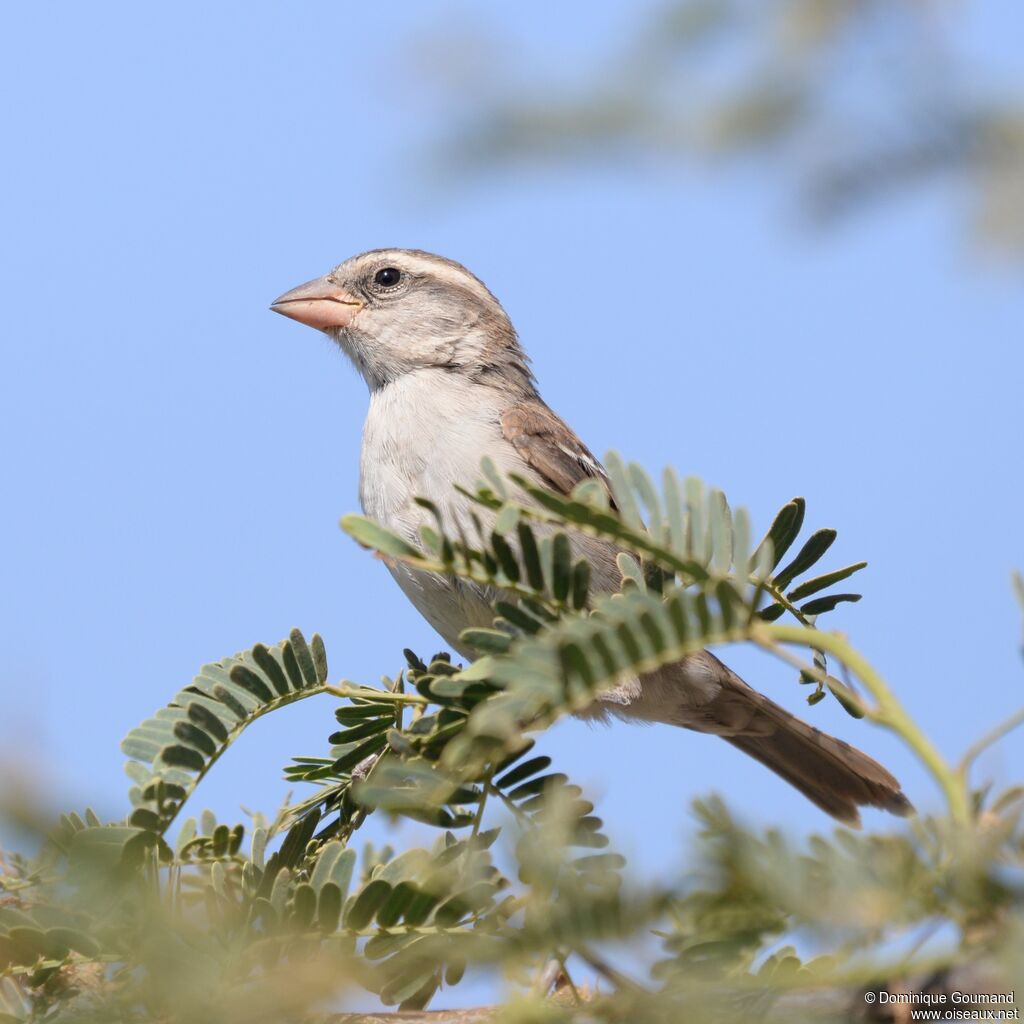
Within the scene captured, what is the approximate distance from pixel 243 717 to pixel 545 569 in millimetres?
693

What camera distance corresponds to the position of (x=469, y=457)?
4.67m

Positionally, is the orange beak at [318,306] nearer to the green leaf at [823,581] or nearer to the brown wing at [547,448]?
the brown wing at [547,448]

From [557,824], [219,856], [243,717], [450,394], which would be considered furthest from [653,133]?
[450,394]

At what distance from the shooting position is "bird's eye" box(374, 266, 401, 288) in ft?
20.2


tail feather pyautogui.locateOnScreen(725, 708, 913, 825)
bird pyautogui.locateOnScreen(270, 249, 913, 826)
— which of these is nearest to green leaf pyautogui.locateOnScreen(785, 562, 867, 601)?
bird pyautogui.locateOnScreen(270, 249, 913, 826)

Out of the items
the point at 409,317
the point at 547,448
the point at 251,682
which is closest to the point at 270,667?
the point at 251,682

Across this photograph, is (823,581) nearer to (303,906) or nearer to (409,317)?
(303,906)

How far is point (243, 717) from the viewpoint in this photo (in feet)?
7.44

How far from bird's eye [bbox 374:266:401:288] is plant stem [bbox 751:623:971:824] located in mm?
4713

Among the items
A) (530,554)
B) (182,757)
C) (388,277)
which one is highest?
(388,277)

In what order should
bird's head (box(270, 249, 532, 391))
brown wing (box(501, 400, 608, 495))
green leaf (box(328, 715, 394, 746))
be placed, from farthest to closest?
bird's head (box(270, 249, 532, 391))
brown wing (box(501, 400, 608, 495))
green leaf (box(328, 715, 394, 746))

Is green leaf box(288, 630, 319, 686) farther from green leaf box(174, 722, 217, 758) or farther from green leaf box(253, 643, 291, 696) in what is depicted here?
green leaf box(174, 722, 217, 758)

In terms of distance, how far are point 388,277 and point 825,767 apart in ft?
9.73

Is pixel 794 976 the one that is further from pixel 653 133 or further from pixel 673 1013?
pixel 653 133
